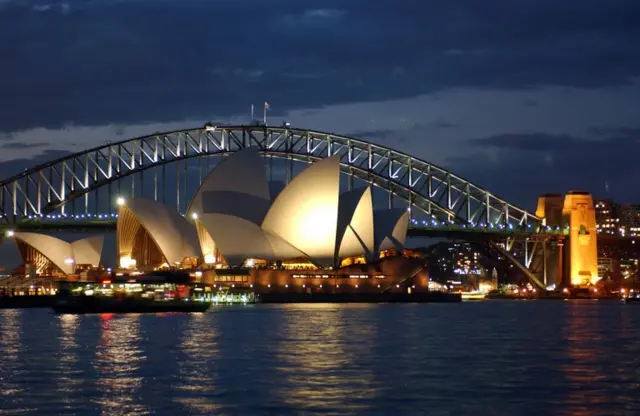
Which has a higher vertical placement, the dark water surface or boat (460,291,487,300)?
boat (460,291,487,300)

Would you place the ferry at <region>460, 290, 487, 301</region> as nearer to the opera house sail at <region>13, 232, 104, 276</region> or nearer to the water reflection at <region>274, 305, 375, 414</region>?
the opera house sail at <region>13, 232, 104, 276</region>

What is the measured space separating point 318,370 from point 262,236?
7167cm

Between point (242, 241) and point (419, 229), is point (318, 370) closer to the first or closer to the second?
point (242, 241)

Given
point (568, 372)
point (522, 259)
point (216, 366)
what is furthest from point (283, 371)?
point (522, 259)

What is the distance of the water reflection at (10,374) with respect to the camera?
31.0 meters

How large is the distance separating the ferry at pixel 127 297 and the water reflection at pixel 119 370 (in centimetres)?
2373

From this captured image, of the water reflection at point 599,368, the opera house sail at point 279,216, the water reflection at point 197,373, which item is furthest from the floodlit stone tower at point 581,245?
the water reflection at point 197,373

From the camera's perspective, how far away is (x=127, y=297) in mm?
87250

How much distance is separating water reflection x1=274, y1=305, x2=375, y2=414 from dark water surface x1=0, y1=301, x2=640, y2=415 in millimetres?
58

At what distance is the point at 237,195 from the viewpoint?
107 m

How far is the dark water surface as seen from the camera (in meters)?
31.3

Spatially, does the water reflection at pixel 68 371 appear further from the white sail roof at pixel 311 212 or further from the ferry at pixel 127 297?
the white sail roof at pixel 311 212

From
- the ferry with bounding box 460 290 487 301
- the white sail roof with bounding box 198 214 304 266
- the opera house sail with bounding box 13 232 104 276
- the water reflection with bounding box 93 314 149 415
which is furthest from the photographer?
the ferry with bounding box 460 290 487 301

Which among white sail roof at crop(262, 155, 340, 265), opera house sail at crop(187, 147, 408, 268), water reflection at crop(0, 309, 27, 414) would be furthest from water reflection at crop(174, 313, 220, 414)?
opera house sail at crop(187, 147, 408, 268)
